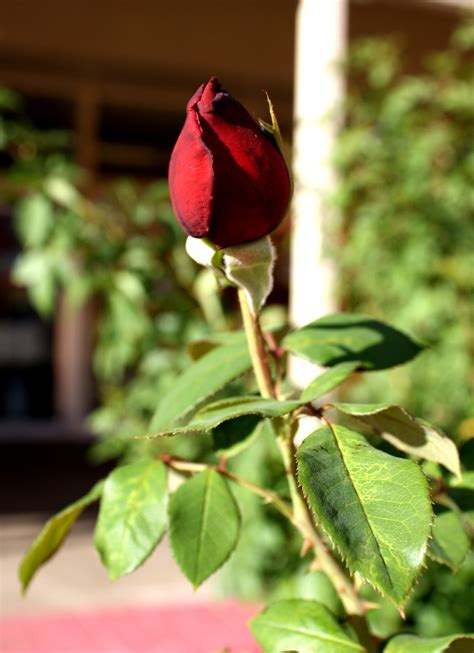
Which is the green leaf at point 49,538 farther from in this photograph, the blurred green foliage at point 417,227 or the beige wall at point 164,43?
the beige wall at point 164,43

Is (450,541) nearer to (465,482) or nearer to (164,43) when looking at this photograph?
(465,482)

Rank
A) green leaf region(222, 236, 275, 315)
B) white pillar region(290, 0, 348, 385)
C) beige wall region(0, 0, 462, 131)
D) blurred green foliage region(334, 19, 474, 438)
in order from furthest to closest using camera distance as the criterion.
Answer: beige wall region(0, 0, 462, 131) → white pillar region(290, 0, 348, 385) → blurred green foliage region(334, 19, 474, 438) → green leaf region(222, 236, 275, 315)

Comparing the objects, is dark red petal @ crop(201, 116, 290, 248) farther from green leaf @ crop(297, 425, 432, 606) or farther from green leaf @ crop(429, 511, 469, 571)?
green leaf @ crop(429, 511, 469, 571)

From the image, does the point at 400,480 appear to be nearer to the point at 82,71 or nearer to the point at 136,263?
the point at 136,263

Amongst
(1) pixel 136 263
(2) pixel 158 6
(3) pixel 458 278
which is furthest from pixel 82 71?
(1) pixel 136 263

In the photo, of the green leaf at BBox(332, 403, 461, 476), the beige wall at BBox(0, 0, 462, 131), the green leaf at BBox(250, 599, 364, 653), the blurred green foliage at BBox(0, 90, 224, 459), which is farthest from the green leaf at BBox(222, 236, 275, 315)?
the beige wall at BBox(0, 0, 462, 131)

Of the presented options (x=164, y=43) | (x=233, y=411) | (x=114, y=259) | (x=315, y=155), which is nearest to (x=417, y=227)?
(x=315, y=155)

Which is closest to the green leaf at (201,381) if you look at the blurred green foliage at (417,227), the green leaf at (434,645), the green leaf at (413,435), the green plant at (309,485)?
the green plant at (309,485)
